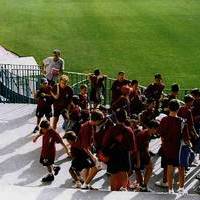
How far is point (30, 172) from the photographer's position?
43.5 ft

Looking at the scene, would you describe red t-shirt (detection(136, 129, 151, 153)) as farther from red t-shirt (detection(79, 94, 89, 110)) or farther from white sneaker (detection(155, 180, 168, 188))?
red t-shirt (detection(79, 94, 89, 110))

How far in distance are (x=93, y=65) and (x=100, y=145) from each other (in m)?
15.9

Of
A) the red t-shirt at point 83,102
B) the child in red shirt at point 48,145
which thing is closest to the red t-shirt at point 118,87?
the red t-shirt at point 83,102

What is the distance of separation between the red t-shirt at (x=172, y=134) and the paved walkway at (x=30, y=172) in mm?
1177

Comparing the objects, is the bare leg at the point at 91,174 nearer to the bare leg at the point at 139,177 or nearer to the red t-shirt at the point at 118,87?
the bare leg at the point at 139,177

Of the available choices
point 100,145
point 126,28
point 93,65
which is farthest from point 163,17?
point 100,145

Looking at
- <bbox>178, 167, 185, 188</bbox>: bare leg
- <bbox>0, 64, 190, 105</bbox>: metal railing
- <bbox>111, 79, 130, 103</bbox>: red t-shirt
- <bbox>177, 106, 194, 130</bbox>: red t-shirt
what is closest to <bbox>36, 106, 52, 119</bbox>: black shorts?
<bbox>111, 79, 130, 103</bbox>: red t-shirt

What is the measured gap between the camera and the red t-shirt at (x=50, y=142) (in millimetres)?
12172

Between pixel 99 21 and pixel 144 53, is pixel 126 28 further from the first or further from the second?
pixel 144 53

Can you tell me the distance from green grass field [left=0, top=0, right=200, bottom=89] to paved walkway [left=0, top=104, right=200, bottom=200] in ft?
30.9

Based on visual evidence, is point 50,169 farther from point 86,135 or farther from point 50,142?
point 86,135

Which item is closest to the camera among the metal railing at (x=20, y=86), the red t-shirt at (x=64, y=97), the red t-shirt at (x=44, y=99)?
the red t-shirt at (x=64, y=97)

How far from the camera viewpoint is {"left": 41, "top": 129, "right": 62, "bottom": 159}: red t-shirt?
12.2 m

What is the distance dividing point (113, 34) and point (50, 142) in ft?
66.9
